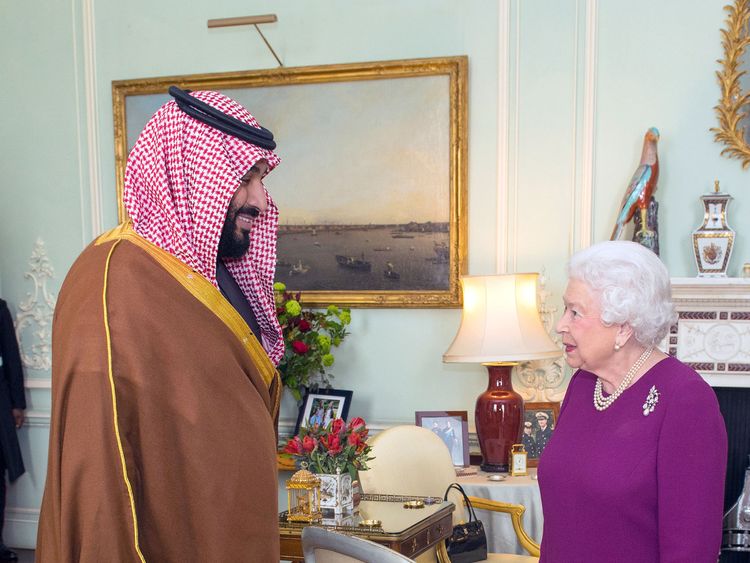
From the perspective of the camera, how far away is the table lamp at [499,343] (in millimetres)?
3502

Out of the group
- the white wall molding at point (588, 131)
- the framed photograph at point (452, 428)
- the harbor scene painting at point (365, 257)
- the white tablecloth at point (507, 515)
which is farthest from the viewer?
the harbor scene painting at point (365, 257)

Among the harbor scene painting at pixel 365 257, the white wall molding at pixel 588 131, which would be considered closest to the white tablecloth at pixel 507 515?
the harbor scene painting at pixel 365 257

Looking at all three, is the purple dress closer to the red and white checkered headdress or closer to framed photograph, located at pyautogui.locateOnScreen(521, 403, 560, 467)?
the red and white checkered headdress

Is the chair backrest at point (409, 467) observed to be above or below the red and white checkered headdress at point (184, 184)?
below

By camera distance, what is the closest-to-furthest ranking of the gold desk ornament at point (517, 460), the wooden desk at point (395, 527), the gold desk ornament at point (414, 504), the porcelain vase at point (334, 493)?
the wooden desk at point (395, 527) → the porcelain vase at point (334, 493) → the gold desk ornament at point (414, 504) → the gold desk ornament at point (517, 460)

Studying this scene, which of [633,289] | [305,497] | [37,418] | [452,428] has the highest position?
[633,289]

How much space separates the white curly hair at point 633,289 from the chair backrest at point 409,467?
4.21 ft

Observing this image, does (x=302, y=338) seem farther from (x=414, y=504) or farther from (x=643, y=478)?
(x=643, y=478)

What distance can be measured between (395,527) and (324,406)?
1.65 meters

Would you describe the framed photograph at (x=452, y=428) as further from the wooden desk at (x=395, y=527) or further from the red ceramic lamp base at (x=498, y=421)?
the wooden desk at (x=395, y=527)

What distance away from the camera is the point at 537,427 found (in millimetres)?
3828

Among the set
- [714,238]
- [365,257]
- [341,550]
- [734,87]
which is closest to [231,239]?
[341,550]

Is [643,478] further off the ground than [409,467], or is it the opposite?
[643,478]

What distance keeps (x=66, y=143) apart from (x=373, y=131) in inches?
74.8
